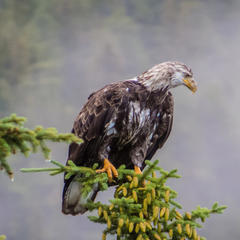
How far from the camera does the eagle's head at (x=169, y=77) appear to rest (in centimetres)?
326

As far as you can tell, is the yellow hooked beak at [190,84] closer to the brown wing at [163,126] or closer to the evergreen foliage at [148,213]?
the brown wing at [163,126]

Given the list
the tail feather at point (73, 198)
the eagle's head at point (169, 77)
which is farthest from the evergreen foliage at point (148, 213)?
the eagle's head at point (169, 77)

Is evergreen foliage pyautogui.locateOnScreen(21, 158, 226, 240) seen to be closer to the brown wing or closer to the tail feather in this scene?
the tail feather

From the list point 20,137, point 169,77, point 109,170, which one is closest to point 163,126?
point 169,77

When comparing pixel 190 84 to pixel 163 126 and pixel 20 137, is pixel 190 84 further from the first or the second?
pixel 20 137

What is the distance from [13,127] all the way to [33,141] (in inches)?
3.1

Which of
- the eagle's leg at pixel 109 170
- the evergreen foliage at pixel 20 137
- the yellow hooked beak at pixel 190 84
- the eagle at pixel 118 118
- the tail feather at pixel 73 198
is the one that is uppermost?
the yellow hooked beak at pixel 190 84

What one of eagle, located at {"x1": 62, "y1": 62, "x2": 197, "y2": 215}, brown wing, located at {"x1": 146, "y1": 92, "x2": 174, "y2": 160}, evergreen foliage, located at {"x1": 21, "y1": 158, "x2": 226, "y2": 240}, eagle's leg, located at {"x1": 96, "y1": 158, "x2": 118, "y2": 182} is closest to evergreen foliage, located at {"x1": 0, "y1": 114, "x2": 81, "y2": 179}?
evergreen foliage, located at {"x1": 21, "y1": 158, "x2": 226, "y2": 240}

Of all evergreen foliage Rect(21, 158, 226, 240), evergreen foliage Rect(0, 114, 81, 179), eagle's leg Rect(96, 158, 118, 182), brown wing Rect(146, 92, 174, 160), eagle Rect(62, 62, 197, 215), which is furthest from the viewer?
brown wing Rect(146, 92, 174, 160)

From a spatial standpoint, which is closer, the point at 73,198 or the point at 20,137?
the point at 20,137

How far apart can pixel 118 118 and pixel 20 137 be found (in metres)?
1.73

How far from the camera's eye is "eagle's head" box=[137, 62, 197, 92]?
3.26 meters

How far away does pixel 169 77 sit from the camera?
10.8 ft

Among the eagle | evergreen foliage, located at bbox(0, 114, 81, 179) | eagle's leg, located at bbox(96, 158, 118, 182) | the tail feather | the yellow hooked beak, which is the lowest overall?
evergreen foliage, located at bbox(0, 114, 81, 179)
